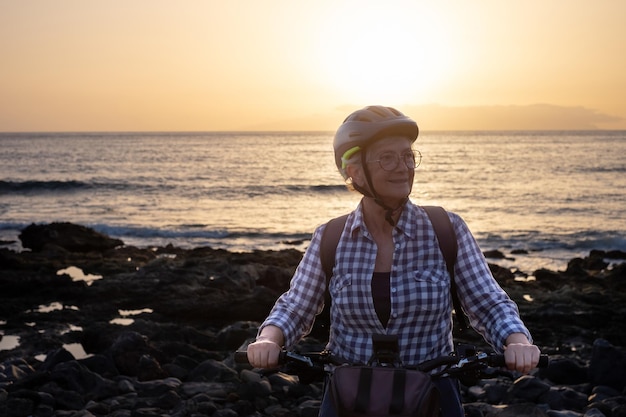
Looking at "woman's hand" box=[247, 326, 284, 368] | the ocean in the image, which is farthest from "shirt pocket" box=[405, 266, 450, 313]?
the ocean

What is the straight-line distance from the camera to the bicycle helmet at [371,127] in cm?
368

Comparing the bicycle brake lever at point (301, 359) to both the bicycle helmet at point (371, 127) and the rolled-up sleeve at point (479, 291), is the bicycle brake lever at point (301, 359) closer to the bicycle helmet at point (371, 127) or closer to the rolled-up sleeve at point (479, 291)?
the rolled-up sleeve at point (479, 291)

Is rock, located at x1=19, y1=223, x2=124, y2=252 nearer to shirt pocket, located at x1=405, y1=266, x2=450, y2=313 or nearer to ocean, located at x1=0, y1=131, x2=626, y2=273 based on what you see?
ocean, located at x1=0, y1=131, x2=626, y2=273

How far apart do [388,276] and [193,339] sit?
939 centimetres

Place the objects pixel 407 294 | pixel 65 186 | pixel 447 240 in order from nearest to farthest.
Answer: pixel 407 294 → pixel 447 240 → pixel 65 186

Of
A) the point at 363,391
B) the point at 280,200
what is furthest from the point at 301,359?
the point at 280,200

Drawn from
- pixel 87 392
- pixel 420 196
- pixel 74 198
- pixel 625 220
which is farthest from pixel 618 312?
pixel 74 198

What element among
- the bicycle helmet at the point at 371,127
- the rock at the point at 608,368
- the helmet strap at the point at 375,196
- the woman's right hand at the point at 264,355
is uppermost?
the bicycle helmet at the point at 371,127

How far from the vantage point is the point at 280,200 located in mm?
48500

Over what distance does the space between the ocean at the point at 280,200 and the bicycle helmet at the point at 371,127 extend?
802 inches

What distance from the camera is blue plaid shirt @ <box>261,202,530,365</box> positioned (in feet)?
11.7

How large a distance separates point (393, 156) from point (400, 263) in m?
0.53

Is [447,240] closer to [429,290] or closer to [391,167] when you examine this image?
[429,290]

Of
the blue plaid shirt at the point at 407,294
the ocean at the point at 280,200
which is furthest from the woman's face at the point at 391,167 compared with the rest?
the ocean at the point at 280,200
